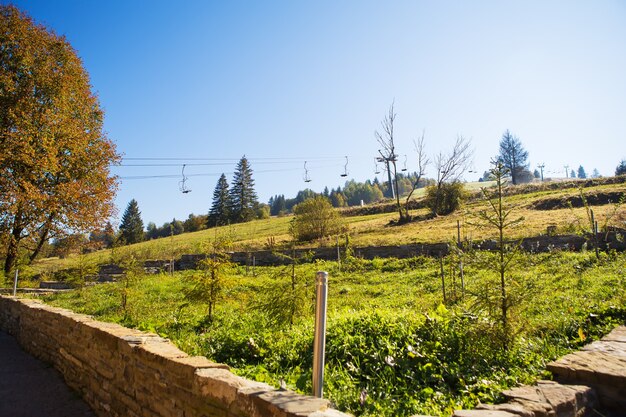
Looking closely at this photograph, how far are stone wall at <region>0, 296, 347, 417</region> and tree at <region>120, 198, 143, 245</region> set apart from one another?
211 ft

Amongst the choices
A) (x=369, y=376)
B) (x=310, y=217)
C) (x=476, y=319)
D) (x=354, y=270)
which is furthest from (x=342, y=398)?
(x=310, y=217)

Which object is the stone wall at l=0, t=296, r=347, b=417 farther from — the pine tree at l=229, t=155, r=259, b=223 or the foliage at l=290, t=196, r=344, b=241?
the pine tree at l=229, t=155, r=259, b=223

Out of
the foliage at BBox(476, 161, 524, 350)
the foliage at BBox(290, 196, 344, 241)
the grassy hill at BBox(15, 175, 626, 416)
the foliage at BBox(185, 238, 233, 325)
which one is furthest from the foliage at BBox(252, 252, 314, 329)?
the foliage at BBox(290, 196, 344, 241)

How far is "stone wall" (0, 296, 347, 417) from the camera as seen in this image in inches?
94.7

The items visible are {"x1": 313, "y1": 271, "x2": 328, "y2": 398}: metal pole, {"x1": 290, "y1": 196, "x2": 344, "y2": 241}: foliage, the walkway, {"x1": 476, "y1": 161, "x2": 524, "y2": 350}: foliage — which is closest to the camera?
{"x1": 313, "y1": 271, "x2": 328, "y2": 398}: metal pole

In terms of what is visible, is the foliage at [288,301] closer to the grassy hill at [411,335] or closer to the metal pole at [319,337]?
the grassy hill at [411,335]

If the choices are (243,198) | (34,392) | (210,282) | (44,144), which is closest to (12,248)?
(44,144)

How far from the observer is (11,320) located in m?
9.47

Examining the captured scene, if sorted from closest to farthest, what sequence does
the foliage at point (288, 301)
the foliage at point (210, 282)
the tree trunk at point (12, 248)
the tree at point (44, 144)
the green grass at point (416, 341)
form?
1. the green grass at point (416, 341)
2. the foliage at point (288, 301)
3. the foliage at point (210, 282)
4. the tree at point (44, 144)
5. the tree trunk at point (12, 248)

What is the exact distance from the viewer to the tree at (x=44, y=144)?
1327 centimetres

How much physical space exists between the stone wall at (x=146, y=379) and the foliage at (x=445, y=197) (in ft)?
104

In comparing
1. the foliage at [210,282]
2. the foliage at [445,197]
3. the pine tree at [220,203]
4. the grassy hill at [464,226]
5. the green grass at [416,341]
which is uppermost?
the pine tree at [220,203]

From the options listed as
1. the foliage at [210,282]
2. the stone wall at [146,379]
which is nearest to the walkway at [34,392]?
the stone wall at [146,379]

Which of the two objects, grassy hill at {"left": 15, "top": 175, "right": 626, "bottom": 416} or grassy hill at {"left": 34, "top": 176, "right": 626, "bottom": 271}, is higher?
grassy hill at {"left": 34, "top": 176, "right": 626, "bottom": 271}
